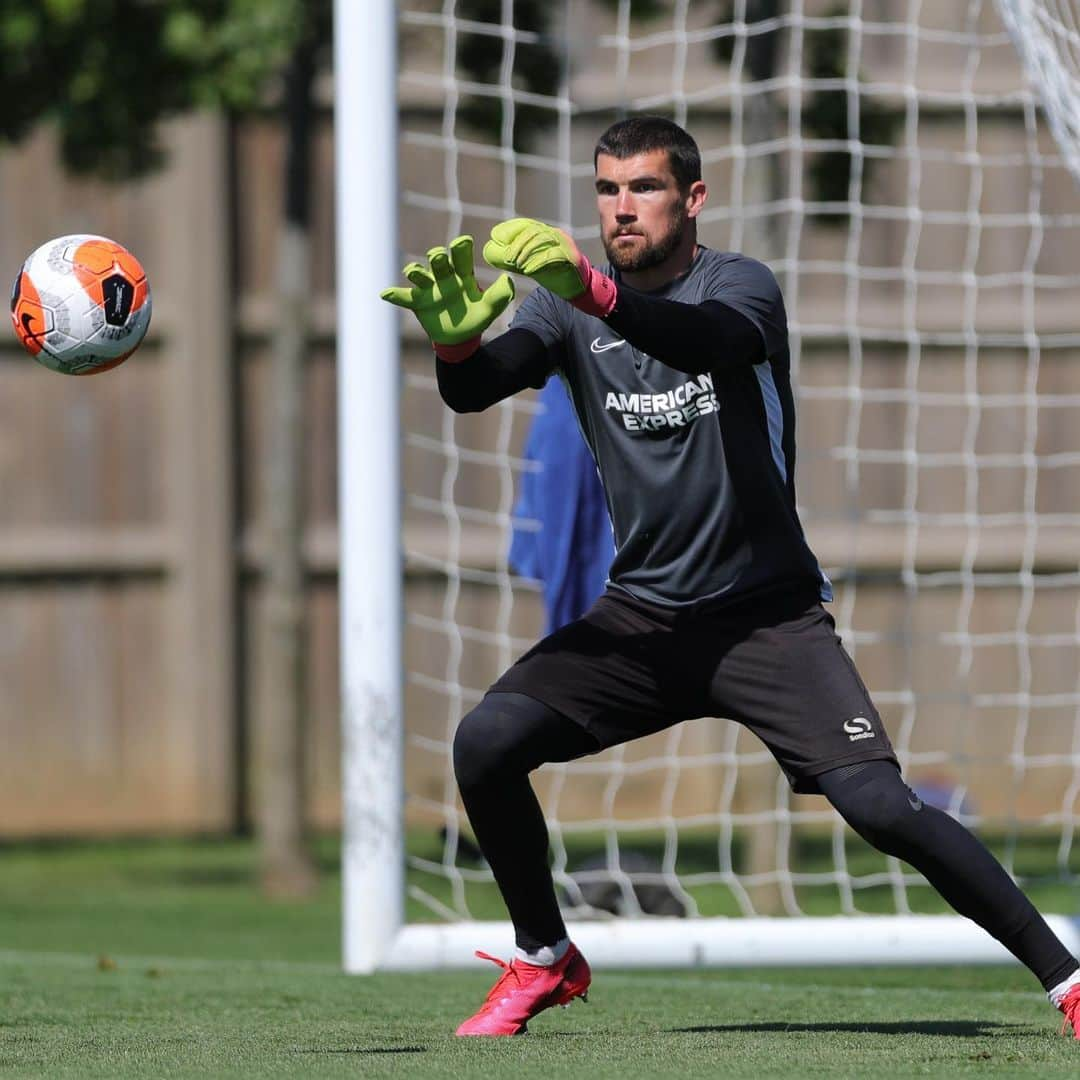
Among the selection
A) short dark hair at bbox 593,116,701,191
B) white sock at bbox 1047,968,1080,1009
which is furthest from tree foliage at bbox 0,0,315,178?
white sock at bbox 1047,968,1080,1009

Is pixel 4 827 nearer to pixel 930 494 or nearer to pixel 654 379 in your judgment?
pixel 930 494

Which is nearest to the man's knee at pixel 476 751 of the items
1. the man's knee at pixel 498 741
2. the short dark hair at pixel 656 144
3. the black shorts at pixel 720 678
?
the man's knee at pixel 498 741

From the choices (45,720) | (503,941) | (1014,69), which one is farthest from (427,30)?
(503,941)

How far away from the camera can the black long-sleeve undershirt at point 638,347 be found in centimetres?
373

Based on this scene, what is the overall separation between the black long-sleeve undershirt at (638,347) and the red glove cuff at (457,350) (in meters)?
0.01

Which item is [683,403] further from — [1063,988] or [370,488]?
[370,488]

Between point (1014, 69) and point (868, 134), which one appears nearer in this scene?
point (868, 134)

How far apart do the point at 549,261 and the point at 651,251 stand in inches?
22.4

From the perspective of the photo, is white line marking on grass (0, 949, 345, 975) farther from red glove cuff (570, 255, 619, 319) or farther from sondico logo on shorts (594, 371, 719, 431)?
red glove cuff (570, 255, 619, 319)

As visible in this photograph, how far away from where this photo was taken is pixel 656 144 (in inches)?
161

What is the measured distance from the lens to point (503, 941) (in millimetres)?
5609

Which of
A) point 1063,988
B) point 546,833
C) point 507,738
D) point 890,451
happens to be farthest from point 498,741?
point 890,451

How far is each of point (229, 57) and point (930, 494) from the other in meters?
4.99

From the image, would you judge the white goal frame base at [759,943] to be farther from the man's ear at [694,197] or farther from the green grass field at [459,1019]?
the man's ear at [694,197]
